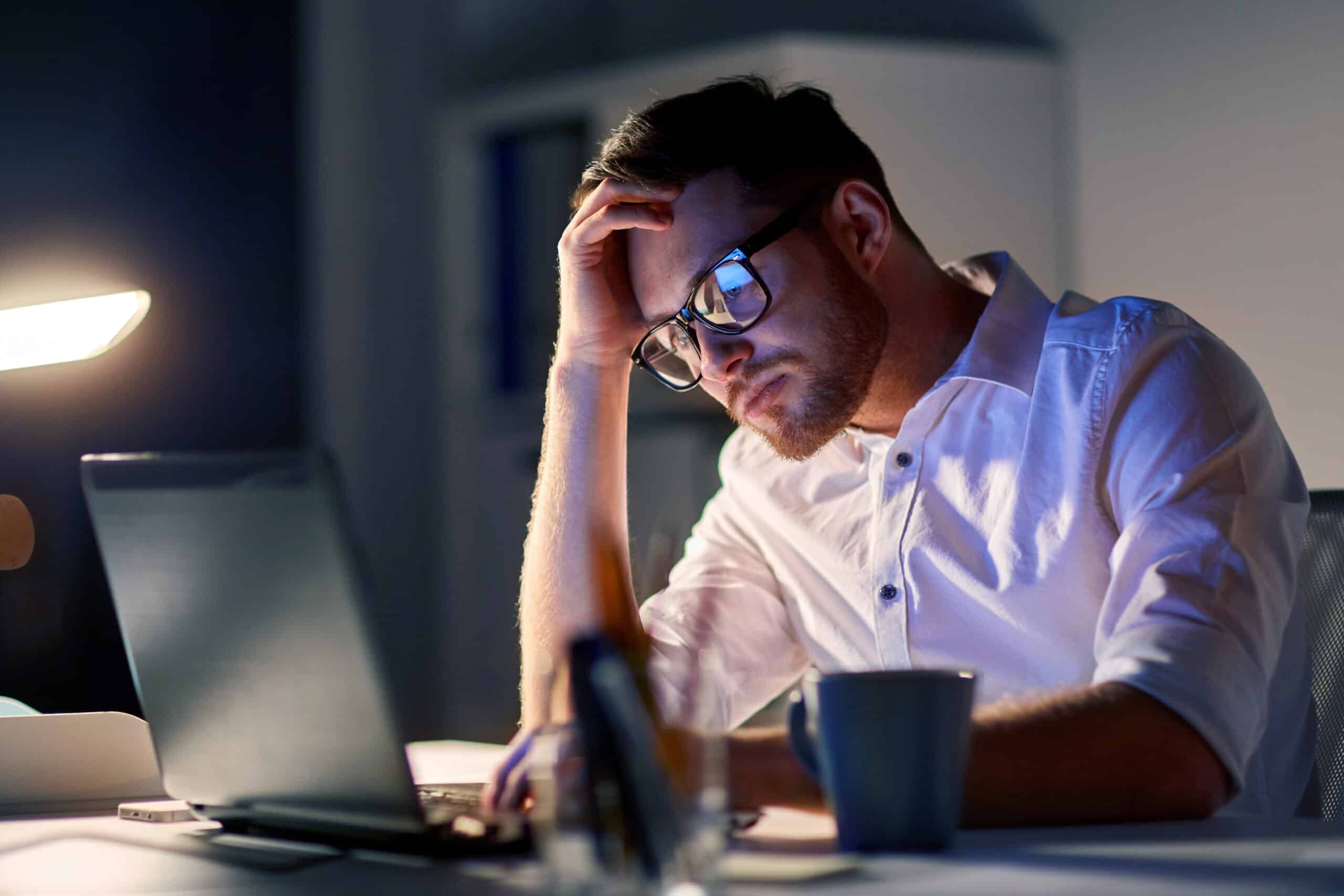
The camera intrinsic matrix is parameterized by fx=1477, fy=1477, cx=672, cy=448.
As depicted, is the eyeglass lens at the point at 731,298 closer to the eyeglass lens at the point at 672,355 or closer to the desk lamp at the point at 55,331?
the eyeglass lens at the point at 672,355

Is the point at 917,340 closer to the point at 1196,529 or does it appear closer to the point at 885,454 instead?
the point at 885,454

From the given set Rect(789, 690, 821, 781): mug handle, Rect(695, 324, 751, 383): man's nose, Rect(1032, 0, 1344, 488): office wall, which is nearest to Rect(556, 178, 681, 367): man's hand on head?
Rect(695, 324, 751, 383): man's nose

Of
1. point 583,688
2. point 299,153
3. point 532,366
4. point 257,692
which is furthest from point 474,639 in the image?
point 583,688

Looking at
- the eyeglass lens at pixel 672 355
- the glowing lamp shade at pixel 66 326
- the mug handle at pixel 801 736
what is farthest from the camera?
the eyeglass lens at pixel 672 355

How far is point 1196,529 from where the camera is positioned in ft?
3.88

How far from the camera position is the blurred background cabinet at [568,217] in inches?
119

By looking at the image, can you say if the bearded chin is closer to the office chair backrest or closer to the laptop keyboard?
the office chair backrest

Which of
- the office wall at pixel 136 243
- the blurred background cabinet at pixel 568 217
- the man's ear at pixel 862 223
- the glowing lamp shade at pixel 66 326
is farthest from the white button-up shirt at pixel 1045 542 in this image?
the office wall at pixel 136 243

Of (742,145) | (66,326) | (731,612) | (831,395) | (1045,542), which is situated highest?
(742,145)

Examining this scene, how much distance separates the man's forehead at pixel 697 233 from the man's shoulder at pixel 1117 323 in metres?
0.35

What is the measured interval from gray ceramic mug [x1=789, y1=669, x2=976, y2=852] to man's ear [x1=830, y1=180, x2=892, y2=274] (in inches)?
33.8

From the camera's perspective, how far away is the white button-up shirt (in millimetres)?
1131

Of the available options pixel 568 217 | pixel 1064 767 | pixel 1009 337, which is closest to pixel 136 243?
pixel 568 217

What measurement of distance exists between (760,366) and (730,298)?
0.08 meters
